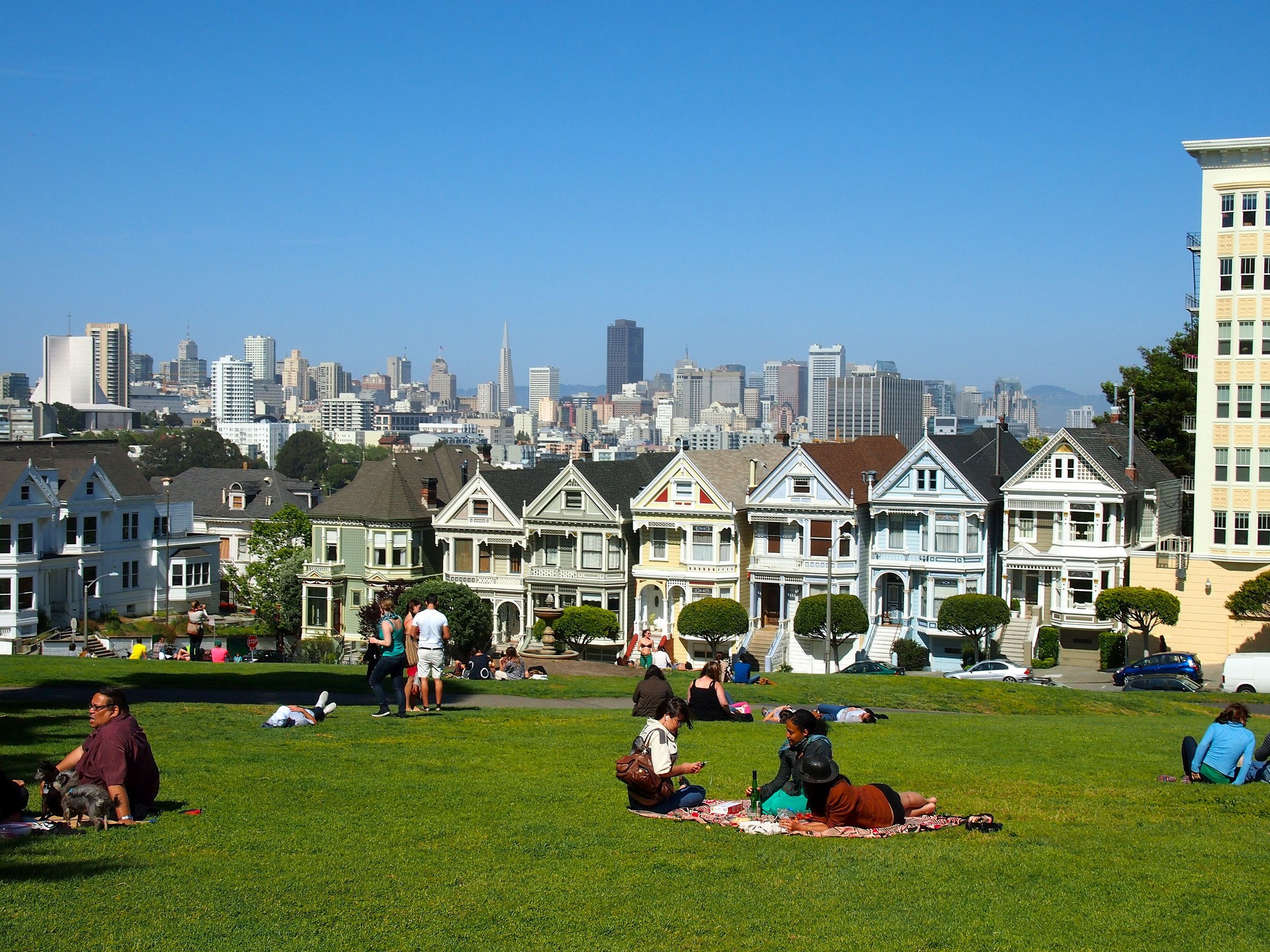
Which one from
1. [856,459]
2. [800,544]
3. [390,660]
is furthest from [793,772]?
[856,459]

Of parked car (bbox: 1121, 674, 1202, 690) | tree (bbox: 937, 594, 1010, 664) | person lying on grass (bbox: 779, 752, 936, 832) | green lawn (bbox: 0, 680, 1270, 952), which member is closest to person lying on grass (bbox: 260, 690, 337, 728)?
green lawn (bbox: 0, 680, 1270, 952)

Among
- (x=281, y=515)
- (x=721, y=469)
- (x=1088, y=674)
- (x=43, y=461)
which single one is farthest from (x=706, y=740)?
(x=281, y=515)

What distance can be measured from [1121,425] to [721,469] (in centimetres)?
1869

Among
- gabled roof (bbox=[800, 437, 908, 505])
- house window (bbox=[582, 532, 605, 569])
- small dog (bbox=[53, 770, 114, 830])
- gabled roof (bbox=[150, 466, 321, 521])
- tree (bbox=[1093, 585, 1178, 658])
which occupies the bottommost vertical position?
tree (bbox=[1093, 585, 1178, 658])

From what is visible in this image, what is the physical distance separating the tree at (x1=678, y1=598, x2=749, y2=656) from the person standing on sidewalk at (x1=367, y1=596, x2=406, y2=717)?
33809 mm

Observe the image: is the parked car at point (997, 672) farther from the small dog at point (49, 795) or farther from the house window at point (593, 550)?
the small dog at point (49, 795)

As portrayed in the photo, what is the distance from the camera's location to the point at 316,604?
6750 centimetres

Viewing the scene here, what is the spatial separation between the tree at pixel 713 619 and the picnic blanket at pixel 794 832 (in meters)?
41.7

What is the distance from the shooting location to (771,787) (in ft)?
52.5

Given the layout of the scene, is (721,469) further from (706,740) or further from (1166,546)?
(706,740)

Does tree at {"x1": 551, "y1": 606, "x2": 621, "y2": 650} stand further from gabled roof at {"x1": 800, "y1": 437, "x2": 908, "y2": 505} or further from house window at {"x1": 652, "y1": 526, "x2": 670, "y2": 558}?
gabled roof at {"x1": 800, "y1": 437, "x2": 908, "y2": 505}

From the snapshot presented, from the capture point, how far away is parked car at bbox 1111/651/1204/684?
46.5 meters

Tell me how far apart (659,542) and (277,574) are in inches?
950

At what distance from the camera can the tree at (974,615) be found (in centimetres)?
5353
